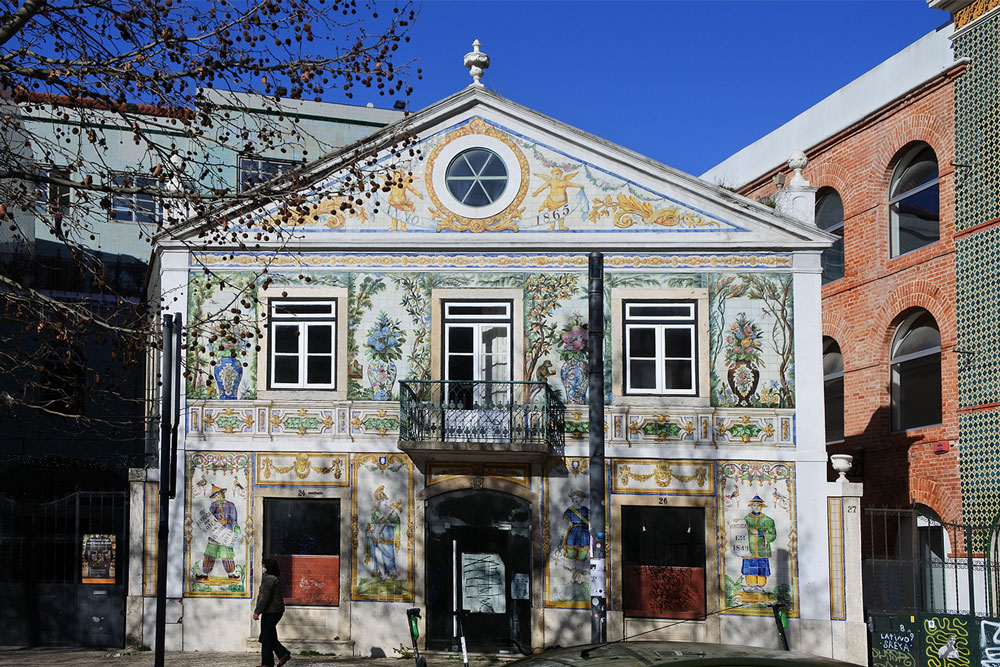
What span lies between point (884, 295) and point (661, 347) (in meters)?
6.49

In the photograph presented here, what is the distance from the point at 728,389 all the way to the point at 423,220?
19.3ft

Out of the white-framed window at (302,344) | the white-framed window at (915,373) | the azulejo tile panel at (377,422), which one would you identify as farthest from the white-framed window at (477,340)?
the white-framed window at (915,373)

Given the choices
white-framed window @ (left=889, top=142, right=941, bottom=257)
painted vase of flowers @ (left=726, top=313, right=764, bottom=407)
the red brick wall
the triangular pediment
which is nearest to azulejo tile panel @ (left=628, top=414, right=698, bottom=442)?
painted vase of flowers @ (left=726, top=313, right=764, bottom=407)

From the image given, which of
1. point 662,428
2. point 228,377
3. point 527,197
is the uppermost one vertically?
point 527,197

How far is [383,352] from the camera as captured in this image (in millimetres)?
20797

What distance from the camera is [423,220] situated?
21.1 metres

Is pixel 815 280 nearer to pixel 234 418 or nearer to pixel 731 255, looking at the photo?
pixel 731 255

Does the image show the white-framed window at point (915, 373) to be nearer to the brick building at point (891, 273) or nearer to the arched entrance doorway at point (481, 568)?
the brick building at point (891, 273)

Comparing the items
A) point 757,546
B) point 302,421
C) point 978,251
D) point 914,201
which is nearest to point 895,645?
point 757,546

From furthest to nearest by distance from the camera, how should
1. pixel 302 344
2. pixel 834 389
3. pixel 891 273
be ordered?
pixel 834 389 → pixel 891 273 → pixel 302 344

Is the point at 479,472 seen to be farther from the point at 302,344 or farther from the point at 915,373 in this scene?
the point at 915,373

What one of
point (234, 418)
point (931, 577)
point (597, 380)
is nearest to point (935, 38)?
point (931, 577)

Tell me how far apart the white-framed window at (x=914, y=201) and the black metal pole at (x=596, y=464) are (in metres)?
9.95

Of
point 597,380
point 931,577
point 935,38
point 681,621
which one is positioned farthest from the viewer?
point 935,38
